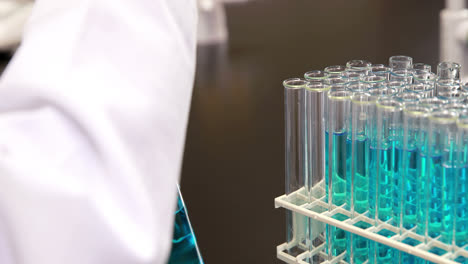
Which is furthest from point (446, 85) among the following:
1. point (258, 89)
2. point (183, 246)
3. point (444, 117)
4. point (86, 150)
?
point (258, 89)

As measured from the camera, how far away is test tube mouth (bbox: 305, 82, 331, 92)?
76 cm

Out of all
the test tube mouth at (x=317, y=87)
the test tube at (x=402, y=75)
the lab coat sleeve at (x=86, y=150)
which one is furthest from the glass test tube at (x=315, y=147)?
the lab coat sleeve at (x=86, y=150)

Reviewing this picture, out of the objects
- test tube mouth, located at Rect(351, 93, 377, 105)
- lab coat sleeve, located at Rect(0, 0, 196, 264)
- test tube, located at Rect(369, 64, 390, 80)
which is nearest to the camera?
lab coat sleeve, located at Rect(0, 0, 196, 264)

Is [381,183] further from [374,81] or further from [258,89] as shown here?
[258,89]

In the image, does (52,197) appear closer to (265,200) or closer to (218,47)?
(265,200)

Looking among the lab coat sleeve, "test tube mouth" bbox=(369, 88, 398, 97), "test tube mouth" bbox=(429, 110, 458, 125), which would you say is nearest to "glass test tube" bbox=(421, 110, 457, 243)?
"test tube mouth" bbox=(429, 110, 458, 125)

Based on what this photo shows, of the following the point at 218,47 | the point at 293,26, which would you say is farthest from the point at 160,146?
the point at 293,26

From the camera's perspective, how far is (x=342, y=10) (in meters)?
3.11

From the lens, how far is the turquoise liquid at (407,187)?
0.68 m

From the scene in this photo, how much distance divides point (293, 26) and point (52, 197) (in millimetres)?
2611

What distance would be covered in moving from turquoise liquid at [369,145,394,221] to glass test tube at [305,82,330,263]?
84 millimetres

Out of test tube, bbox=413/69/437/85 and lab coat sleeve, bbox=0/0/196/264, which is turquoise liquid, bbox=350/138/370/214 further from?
lab coat sleeve, bbox=0/0/196/264

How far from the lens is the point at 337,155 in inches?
Result: 30.1

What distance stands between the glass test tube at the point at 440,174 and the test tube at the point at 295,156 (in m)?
0.18
